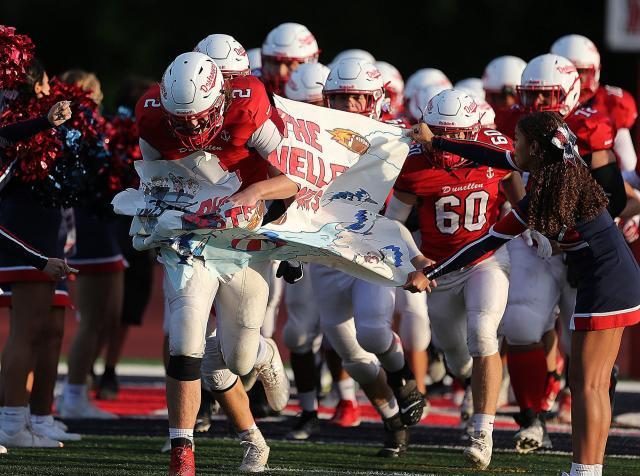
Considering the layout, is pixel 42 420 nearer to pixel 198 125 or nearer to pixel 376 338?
pixel 376 338

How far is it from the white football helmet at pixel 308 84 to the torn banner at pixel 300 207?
1417 millimetres

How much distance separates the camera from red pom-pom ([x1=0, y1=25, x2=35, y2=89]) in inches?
290

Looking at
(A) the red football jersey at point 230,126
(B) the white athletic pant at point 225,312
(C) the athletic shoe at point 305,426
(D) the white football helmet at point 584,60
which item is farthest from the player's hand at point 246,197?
(D) the white football helmet at point 584,60

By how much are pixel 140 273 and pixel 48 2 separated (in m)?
12.4

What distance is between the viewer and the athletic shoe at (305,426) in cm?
851

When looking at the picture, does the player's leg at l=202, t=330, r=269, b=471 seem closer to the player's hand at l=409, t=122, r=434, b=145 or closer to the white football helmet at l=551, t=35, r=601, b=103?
the player's hand at l=409, t=122, r=434, b=145

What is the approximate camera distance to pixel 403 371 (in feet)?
26.6

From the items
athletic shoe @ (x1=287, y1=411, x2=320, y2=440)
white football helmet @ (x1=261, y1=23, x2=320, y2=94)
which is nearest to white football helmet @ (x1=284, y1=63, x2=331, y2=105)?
white football helmet @ (x1=261, y1=23, x2=320, y2=94)

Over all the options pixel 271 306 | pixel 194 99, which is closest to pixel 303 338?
pixel 271 306

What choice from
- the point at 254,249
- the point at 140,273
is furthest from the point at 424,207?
the point at 140,273

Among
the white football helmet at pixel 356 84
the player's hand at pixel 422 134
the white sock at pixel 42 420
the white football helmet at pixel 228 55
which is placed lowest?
the white sock at pixel 42 420

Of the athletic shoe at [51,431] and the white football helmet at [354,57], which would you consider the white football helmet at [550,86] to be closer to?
the white football helmet at [354,57]

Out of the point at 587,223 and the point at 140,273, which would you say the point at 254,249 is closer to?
the point at 587,223

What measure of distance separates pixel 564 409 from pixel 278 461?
2.51m
